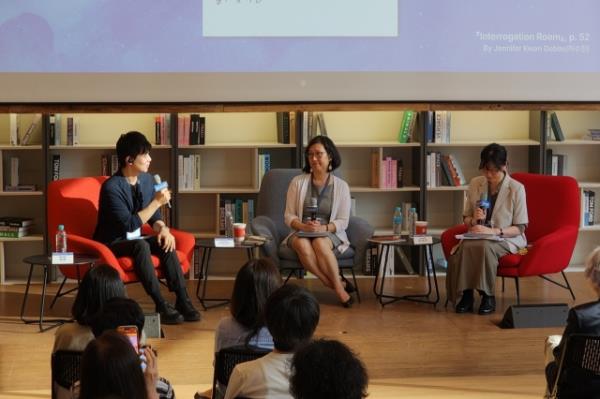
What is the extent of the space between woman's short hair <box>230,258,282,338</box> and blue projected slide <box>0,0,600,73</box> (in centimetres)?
300

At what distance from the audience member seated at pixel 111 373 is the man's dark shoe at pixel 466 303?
13.7 feet

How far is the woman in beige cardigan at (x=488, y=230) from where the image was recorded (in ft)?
21.0

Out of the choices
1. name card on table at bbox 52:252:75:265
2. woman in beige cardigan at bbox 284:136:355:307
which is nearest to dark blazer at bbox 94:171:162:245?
→ name card on table at bbox 52:252:75:265

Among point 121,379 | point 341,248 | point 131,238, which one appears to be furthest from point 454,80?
point 121,379

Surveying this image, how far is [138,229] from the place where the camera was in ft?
20.7

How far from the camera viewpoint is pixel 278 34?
21.2 ft

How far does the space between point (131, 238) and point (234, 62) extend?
51.6 inches

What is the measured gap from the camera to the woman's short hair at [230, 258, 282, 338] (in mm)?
3680

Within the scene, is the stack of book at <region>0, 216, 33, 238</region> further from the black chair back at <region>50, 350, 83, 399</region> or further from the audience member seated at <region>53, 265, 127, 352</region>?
the black chair back at <region>50, 350, 83, 399</region>

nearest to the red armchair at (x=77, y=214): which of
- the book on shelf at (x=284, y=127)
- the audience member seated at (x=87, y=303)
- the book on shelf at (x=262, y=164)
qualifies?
the book on shelf at (x=262, y=164)

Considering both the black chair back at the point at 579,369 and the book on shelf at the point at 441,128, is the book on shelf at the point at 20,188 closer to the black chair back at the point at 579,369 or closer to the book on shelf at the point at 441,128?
the book on shelf at the point at 441,128

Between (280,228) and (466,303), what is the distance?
4.71 feet

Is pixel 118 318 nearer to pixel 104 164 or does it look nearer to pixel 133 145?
pixel 133 145

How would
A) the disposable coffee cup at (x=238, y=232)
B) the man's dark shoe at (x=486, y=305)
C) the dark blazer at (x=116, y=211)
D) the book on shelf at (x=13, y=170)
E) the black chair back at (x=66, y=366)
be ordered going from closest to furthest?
the black chair back at (x=66, y=366)
the dark blazer at (x=116, y=211)
the man's dark shoe at (x=486, y=305)
the disposable coffee cup at (x=238, y=232)
the book on shelf at (x=13, y=170)
